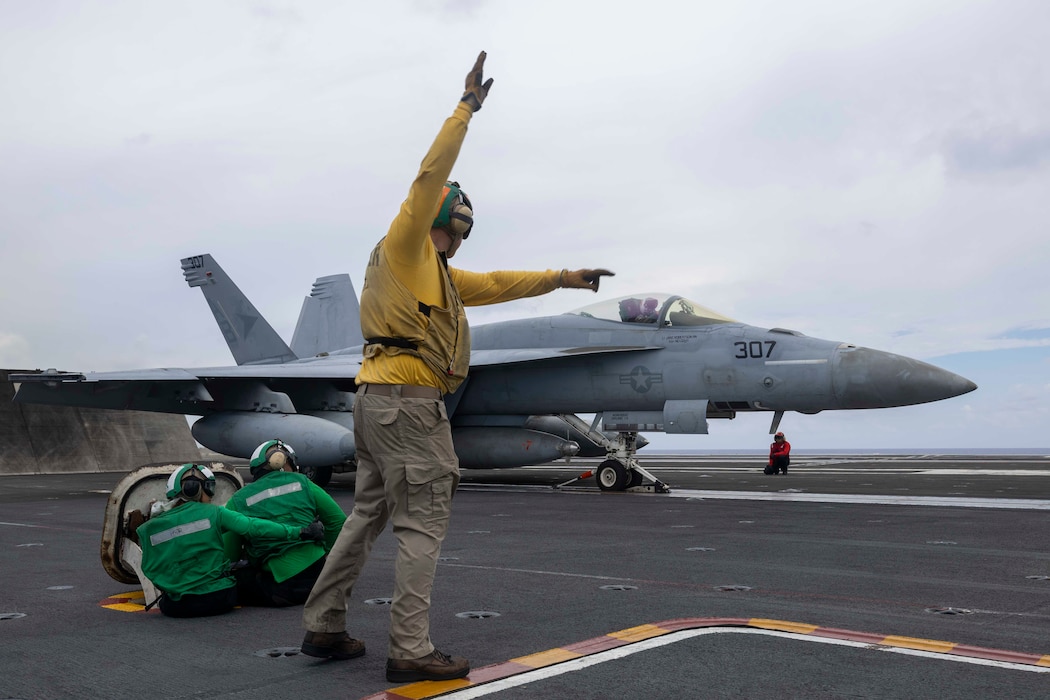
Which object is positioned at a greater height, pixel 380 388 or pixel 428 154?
pixel 428 154

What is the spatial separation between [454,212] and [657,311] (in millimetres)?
10829

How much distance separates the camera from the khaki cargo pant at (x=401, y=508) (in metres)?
3.47

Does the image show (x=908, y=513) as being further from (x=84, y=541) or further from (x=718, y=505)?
(x=84, y=541)

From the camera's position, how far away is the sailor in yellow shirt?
3432 millimetres

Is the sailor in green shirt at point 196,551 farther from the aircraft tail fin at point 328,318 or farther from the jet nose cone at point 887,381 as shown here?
the aircraft tail fin at point 328,318

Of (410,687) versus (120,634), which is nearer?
(410,687)

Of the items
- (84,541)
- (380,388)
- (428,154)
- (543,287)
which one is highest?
(428,154)

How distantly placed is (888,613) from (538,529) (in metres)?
4.95

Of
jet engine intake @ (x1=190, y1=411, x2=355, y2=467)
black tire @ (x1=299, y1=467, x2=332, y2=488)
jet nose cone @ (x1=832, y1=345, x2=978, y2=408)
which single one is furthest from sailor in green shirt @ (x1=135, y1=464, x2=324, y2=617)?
Answer: black tire @ (x1=299, y1=467, x2=332, y2=488)

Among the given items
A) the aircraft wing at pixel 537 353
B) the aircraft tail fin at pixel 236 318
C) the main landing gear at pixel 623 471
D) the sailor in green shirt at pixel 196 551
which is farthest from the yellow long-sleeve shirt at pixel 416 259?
the aircraft tail fin at pixel 236 318

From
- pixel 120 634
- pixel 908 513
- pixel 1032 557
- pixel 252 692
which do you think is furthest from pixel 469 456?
pixel 252 692

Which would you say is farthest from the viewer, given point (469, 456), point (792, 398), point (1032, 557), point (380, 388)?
point (469, 456)

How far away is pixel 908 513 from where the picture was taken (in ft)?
33.7

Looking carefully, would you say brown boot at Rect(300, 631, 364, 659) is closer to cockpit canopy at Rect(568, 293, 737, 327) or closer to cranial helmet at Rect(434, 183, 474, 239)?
cranial helmet at Rect(434, 183, 474, 239)
